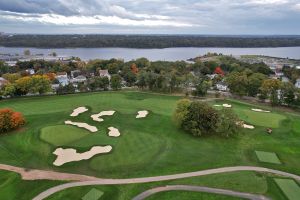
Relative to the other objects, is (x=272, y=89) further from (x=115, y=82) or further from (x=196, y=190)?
(x=196, y=190)

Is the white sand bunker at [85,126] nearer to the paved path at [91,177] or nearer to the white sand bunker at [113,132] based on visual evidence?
the white sand bunker at [113,132]

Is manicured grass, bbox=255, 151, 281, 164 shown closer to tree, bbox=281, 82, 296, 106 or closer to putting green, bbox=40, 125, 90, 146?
putting green, bbox=40, 125, 90, 146

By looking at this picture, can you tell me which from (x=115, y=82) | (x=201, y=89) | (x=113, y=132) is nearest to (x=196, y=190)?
(x=113, y=132)

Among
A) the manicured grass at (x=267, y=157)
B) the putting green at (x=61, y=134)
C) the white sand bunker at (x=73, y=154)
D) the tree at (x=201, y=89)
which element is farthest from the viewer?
the tree at (x=201, y=89)

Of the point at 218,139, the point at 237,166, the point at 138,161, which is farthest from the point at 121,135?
the point at 237,166

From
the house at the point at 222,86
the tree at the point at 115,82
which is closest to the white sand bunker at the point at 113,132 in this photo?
the tree at the point at 115,82

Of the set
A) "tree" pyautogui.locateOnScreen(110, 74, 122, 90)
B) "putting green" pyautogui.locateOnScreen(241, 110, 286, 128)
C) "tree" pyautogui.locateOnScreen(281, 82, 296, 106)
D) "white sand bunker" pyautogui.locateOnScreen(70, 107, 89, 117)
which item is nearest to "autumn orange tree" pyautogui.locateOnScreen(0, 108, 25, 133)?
"white sand bunker" pyautogui.locateOnScreen(70, 107, 89, 117)

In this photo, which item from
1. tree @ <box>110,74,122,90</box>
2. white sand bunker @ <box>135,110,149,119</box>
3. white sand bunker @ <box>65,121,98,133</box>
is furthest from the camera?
tree @ <box>110,74,122,90</box>
